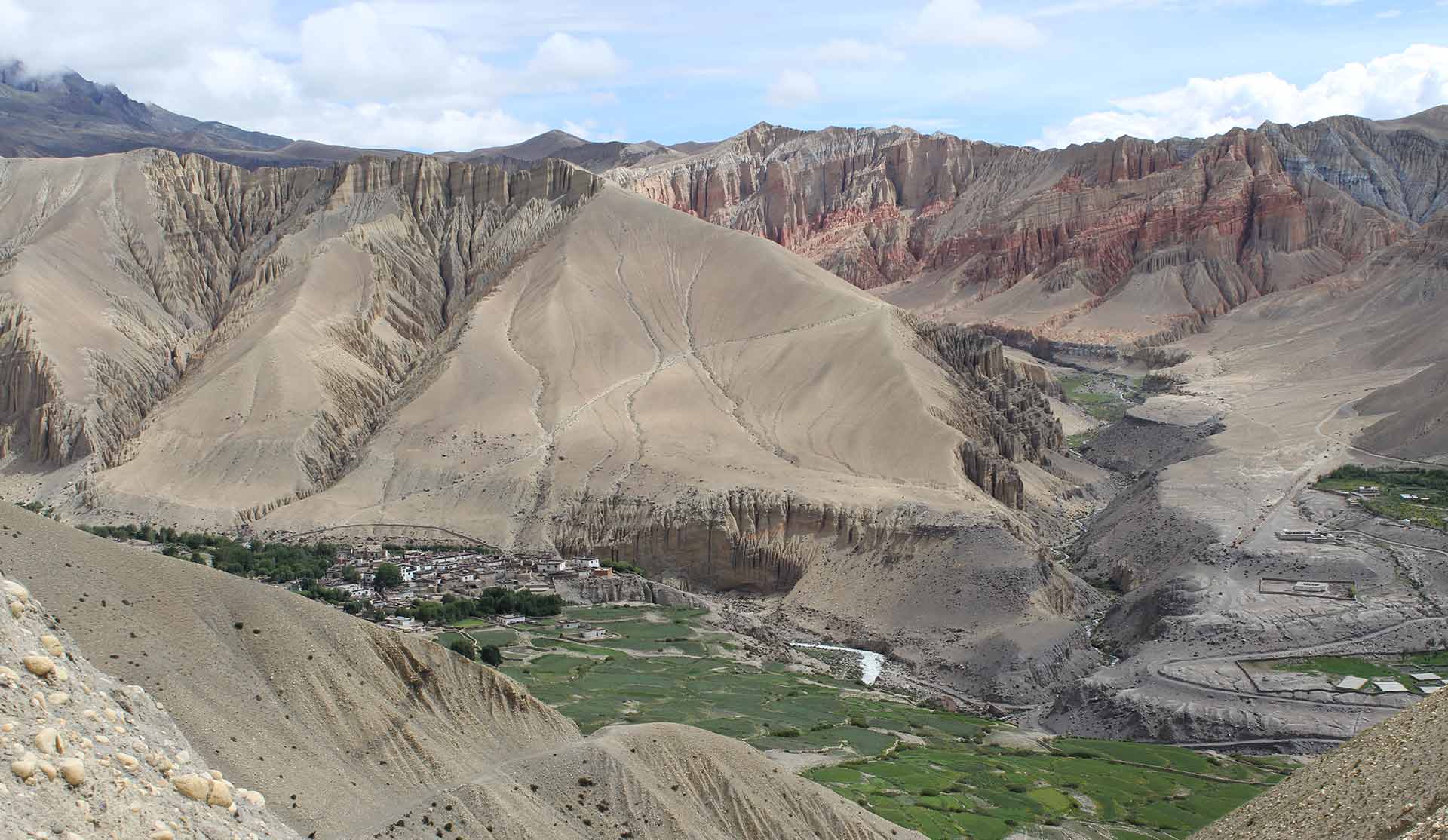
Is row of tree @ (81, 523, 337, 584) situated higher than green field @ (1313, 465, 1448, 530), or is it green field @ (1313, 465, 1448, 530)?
green field @ (1313, 465, 1448, 530)

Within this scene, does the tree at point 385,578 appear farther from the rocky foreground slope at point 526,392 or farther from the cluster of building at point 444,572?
the rocky foreground slope at point 526,392

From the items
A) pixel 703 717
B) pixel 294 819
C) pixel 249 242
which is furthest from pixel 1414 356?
pixel 294 819

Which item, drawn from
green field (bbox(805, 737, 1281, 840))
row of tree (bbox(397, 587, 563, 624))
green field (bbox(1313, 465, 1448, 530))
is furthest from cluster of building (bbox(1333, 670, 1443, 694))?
row of tree (bbox(397, 587, 563, 624))

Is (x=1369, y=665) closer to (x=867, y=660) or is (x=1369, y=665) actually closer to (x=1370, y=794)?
(x=867, y=660)

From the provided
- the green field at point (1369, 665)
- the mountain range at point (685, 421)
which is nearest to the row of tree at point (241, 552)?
the mountain range at point (685, 421)

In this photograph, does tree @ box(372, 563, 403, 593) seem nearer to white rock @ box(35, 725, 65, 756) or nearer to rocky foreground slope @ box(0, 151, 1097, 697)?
rocky foreground slope @ box(0, 151, 1097, 697)

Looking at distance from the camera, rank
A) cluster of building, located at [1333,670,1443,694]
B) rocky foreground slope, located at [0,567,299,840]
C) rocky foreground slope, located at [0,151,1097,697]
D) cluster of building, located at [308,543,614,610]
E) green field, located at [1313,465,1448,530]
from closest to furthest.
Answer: rocky foreground slope, located at [0,567,299,840] < cluster of building, located at [1333,670,1443,694] < cluster of building, located at [308,543,614,610] < green field, located at [1313,465,1448,530] < rocky foreground slope, located at [0,151,1097,697]

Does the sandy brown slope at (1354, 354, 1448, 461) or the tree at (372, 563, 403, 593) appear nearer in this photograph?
the tree at (372, 563, 403, 593)
